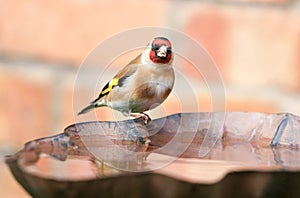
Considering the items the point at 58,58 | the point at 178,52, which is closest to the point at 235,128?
the point at 178,52

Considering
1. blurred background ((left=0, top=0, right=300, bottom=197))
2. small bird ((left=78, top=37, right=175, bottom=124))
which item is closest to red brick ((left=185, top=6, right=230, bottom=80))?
blurred background ((left=0, top=0, right=300, bottom=197))

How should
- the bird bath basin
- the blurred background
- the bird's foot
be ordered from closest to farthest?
the bird bath basin < the bird's foot < the blurred background

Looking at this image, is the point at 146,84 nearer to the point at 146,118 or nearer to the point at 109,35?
the point at 146,118

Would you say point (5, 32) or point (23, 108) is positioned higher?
point (5, 32)

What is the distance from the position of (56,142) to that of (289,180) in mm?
134

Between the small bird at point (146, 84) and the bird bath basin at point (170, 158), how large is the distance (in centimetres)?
1

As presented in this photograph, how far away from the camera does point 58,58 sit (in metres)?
1.01

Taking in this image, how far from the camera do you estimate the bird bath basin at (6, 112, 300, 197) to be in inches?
13.1

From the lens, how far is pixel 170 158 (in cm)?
41

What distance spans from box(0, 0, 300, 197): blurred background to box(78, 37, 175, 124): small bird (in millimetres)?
426

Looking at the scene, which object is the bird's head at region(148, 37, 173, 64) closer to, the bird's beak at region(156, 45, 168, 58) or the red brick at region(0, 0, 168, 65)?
the bird's beak at region(156, 45, 168, 58)

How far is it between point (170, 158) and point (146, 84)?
0.12 metres

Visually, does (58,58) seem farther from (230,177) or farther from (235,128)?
(230,177)

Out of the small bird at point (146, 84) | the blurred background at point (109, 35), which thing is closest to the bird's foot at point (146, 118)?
the small bird at point (146, 84)
